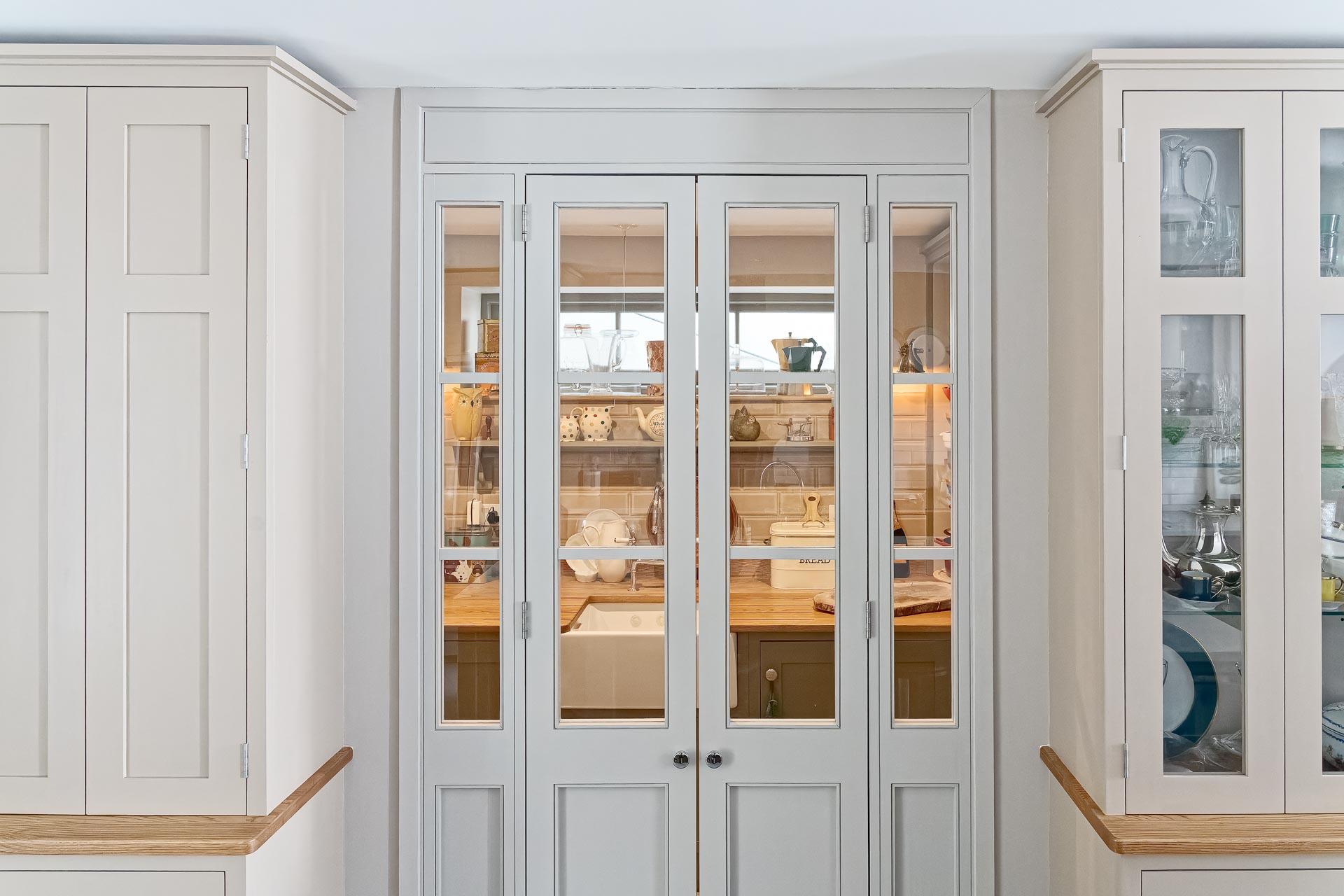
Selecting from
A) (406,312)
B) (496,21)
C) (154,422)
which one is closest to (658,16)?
(496,21)

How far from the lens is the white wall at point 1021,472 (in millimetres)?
1934

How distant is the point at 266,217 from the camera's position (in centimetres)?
160

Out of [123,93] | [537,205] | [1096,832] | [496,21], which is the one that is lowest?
[1096,832]

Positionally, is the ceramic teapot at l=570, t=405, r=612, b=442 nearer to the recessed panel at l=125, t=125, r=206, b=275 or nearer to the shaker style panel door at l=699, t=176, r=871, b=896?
the shaker style panel door at l=699, t=176, r=871, b=896

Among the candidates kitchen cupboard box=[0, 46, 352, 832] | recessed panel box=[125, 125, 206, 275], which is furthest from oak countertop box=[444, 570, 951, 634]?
recessed panel box=[125, 125, 206, 275]

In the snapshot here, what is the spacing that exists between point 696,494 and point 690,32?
1012mm

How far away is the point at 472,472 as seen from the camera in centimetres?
194

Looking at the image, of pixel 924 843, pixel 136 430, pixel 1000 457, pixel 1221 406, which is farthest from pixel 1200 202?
pixel 136 430

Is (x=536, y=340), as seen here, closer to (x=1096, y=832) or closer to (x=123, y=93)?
(x=123, y=93)

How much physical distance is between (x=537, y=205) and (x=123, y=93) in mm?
849

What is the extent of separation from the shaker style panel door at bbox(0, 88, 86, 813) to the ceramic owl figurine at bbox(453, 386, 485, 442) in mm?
742

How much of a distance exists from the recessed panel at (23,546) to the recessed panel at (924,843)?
186 cm

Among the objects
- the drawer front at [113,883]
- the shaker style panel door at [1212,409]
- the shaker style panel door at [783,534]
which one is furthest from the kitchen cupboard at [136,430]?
the shaker style panel door at [1212,409]

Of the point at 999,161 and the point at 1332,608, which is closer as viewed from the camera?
the point at 1332,608
